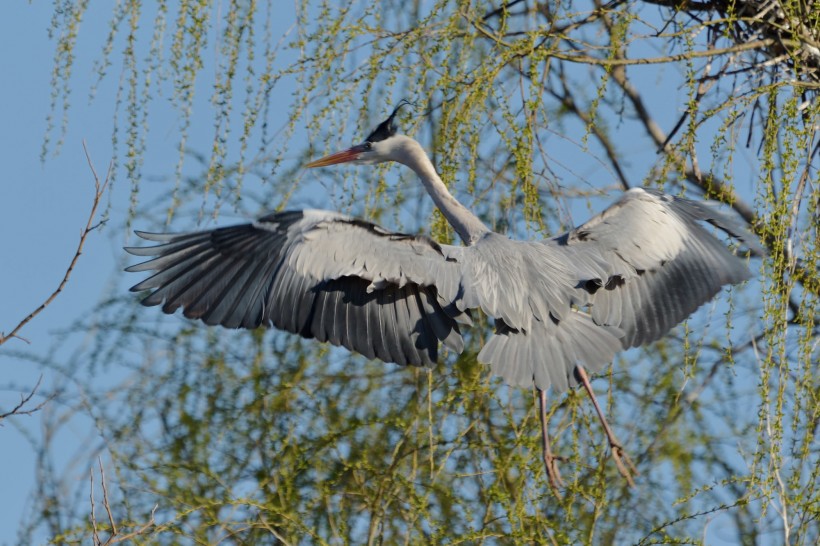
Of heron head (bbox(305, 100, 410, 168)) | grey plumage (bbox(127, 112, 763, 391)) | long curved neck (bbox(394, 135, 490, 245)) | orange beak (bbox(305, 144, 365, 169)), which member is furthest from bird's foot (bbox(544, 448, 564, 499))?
heron head (bbox(305, 100, 410, 168))

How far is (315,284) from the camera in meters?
3.36

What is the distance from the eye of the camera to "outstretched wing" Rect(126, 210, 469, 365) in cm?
331

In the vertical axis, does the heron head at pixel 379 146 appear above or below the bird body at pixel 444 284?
above

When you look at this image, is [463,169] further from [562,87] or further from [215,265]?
[562,87]

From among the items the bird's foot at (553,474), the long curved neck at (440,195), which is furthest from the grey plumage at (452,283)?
the bird's foot at (553,474)

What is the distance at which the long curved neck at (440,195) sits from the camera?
3812mm

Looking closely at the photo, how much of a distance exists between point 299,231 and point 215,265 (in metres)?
0.29

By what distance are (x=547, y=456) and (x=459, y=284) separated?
584mm

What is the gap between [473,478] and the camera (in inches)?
154

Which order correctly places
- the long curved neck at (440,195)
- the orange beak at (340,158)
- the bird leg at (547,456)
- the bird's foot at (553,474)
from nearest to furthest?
the bird leg at (547,456) < the bird's foot at (553,474) < the orange beak at (340,158) < the long curved neck at (440,195)

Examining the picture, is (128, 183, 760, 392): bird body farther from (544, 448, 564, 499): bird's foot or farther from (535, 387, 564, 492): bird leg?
(544, 448, 564, 499): bird's foot

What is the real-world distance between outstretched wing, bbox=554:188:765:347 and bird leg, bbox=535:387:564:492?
1.11 feet

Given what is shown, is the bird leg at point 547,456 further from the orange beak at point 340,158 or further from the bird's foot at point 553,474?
the orange beak at point 340,158

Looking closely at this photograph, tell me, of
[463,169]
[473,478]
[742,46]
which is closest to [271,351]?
[473,478]
